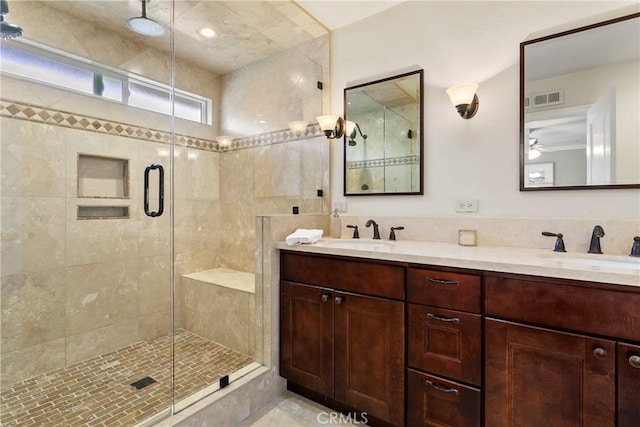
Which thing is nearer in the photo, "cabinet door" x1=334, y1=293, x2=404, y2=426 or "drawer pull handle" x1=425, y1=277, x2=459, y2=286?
"drawer pull handle" x1=425, y1=277, x2=459, y2=286

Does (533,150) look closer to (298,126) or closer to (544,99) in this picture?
(544,99)

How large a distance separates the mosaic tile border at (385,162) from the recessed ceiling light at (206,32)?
1.52 m

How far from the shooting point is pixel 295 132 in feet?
8.46

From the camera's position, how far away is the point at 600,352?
40.7 inches

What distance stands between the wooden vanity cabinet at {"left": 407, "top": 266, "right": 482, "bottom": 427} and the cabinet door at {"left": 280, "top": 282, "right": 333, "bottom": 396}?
0.46 m

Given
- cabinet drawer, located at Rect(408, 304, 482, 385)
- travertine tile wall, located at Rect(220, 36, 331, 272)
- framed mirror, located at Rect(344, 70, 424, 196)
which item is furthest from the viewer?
travertine tile wall, located at Rect(220, 36, 331, 272)

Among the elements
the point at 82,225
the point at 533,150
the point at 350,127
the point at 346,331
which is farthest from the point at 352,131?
the point at 82,225

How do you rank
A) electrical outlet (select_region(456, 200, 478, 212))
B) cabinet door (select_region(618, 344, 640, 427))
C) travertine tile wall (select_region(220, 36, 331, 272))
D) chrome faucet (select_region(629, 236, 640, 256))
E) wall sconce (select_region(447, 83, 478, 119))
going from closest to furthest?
cabinet door (select_region(618, 344, 640, 427)) → chrome faucet (select_region(629, 236, 640, 256)) → wall sconce (select_region(447, 83, 478, 119)) → electrical outlet (select_region(456, 200, 478, 212)) → travertine tile wall (select_region(220, 36, 331, 272))

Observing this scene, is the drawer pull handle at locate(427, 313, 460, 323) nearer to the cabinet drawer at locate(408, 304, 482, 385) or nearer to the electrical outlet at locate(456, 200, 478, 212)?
the cabinet drawer at locate(408, 304, 482, 385)

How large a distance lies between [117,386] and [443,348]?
6.17 ft

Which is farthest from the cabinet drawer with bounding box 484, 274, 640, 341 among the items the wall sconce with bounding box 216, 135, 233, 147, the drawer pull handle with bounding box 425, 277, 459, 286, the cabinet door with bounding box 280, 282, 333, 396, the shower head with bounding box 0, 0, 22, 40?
the shower head with bounding box 0, 0, 22, 40

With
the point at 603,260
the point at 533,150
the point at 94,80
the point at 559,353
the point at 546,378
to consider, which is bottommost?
the point at 546,378

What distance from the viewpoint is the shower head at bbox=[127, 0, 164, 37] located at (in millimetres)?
2174

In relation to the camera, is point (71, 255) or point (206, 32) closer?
point (71, 255)
